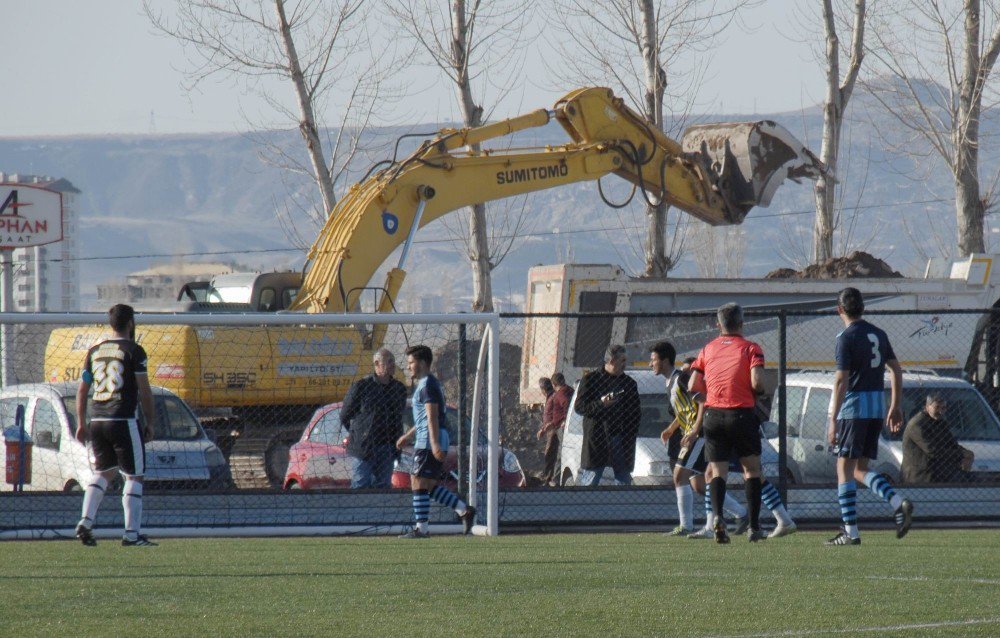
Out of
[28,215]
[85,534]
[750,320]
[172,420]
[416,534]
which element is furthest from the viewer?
[28,215]

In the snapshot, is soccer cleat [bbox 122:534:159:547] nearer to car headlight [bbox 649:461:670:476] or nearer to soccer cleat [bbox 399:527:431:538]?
soccer cleat [bbox 399:527:431:538]

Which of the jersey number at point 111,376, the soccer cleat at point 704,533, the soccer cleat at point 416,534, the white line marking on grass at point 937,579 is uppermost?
the jersey number at point 111,376

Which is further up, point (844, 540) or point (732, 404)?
point (732, 404)

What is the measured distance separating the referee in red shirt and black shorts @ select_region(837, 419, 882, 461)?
65 cm

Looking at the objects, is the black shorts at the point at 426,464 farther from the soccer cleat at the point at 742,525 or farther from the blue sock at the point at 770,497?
the blue sock at the point at 770,497

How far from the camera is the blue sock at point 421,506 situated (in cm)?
1248

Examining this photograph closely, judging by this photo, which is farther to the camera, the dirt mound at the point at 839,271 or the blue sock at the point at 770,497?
the dirt mound at the point at 839,271

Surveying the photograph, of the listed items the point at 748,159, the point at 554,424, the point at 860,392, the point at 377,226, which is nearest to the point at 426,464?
the point at 860,392

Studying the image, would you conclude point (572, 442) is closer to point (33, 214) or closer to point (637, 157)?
point (637, 157)

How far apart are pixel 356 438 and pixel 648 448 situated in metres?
3.41

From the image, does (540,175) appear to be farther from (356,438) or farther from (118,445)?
(118,445)

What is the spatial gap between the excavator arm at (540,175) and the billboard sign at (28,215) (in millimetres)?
5674

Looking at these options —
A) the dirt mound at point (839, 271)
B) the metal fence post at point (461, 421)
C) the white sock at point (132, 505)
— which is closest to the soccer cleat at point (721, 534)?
the metal fence post at point (461, 421)

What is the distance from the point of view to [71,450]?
1472 centimetres
